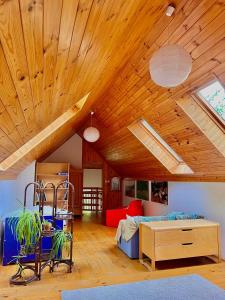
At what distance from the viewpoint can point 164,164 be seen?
484 centimetres

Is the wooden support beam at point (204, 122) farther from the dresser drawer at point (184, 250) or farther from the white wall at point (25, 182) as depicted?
the white wall at point (25, 182)

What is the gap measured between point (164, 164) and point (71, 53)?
147 inches

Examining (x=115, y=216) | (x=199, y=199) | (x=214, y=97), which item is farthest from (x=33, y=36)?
(x=115, y=216)

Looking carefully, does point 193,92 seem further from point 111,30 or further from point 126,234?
point 126,234

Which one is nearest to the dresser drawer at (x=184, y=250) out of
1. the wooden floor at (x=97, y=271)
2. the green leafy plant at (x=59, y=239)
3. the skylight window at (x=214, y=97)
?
the wooden floor at (x=97, y=271)

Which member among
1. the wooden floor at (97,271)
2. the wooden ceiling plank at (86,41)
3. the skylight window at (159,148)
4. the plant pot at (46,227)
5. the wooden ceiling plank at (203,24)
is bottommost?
the wooden floor at (97,271)

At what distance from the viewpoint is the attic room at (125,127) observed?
139 cm

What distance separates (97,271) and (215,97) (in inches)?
123

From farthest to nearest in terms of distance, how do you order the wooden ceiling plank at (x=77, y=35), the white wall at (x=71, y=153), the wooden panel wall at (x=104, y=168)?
the wooden panel wall at (x=104, y=168)
the white wall at (x=71, y=153)
the wooden ceiling plank at (x=77, y=35)

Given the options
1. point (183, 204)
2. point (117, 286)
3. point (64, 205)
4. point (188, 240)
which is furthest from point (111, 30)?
point (64, 205)

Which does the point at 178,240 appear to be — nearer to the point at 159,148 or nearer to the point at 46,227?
→ the point at 159,148

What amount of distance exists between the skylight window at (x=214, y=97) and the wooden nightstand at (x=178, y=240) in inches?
73.5

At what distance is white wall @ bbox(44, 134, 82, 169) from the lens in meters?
8.26

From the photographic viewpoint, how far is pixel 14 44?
→ 1.12 m
